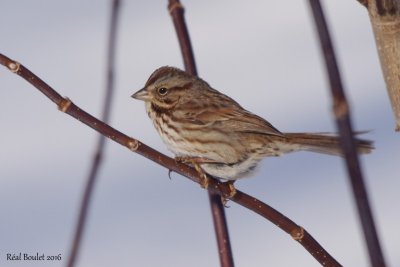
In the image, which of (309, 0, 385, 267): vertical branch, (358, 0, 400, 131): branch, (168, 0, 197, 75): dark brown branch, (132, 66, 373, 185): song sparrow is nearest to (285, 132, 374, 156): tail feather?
(132, 66, 373, 185): song sparrow

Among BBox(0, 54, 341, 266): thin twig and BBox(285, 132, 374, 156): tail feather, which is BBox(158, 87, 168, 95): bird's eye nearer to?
BBox(285, 132, 374, 156): tail feather

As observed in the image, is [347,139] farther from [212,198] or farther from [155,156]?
[212,198]

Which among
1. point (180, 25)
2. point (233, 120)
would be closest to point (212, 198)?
point (180, 25)

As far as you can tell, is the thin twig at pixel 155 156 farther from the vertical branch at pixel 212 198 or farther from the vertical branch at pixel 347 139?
the vertical branch at pixel 347 139

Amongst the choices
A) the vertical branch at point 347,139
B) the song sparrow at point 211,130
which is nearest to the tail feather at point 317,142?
the song sparrow at point 211,130

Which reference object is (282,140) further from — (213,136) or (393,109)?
(393,109)
